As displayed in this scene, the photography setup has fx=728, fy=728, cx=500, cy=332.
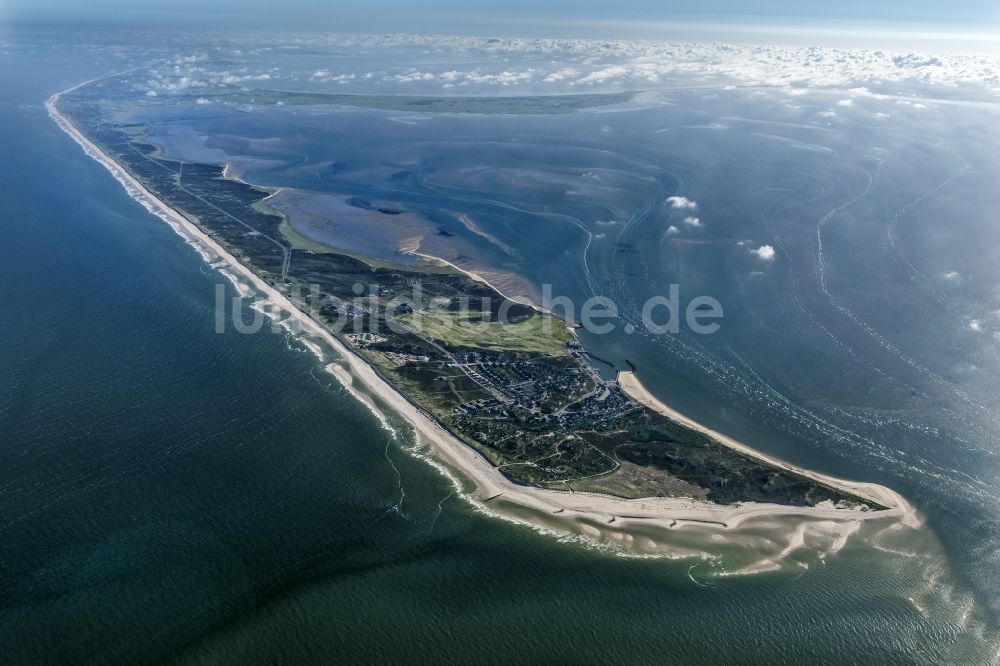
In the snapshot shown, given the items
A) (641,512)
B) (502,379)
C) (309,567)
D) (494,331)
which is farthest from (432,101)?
(309,567)

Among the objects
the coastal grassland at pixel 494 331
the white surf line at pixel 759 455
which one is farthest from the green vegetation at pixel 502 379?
the white surf line at pixel 759 455

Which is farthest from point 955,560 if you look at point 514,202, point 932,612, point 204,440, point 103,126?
point 103,126

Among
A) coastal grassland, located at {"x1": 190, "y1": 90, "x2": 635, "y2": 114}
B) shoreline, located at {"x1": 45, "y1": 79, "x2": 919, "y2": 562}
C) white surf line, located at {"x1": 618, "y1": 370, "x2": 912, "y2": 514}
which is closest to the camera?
shoreline, located at {"x1": 45, "y1": 79, "x2": 919, "y2": 562}

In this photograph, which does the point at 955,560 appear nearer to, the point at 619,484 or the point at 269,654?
the point at 619,484

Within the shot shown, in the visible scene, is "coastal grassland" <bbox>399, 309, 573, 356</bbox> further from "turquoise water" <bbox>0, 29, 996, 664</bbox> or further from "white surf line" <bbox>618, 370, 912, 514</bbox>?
"turquoise water" <bbox>0, 29, 996, 664</bbox>

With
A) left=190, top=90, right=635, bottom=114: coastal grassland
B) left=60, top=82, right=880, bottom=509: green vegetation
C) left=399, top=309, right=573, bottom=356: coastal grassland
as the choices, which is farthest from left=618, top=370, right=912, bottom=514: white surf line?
left=190, top=90, right=635, bottom=114: coastal grassland
